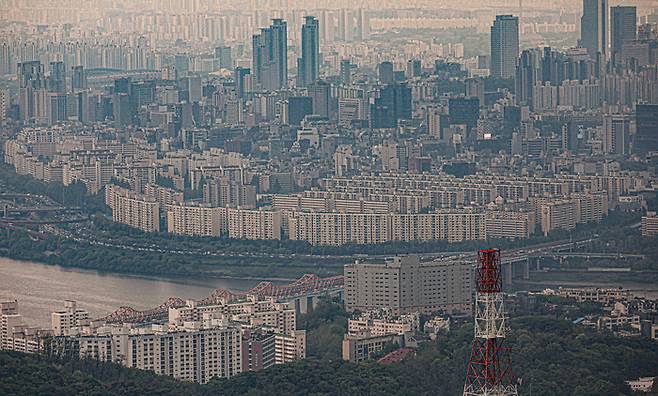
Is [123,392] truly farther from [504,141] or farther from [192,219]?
[504,141]

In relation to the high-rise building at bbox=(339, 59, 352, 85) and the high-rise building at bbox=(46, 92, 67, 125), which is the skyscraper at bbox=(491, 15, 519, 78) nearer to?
the high-rise building at bbox=(339, 59, 352, 85)

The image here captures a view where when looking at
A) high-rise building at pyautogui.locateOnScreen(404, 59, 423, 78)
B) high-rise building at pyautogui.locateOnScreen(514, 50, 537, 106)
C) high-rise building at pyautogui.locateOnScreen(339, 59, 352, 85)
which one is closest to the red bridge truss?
high-rise building at pyautogui.locateOnScreen(514, 50, 537, 106)

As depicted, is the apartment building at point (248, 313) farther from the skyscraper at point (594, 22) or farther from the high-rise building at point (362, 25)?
the high-rise building at point (362, 25)

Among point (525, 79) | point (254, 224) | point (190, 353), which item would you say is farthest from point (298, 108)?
point (190, 353)

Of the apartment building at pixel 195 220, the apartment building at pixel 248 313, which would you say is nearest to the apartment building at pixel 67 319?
the apartment building at pixel 248 313

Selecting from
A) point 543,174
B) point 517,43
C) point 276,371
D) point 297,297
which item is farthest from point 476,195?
point 276,371

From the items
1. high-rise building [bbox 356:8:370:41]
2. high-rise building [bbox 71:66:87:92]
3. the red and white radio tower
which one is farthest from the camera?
high-rise building [bbox 71:66:87:92]

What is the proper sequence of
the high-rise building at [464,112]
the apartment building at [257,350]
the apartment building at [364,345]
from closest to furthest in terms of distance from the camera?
the apartment building at [257,350]
the apartment building at [364,345]
the high-rise building at [464,112]
